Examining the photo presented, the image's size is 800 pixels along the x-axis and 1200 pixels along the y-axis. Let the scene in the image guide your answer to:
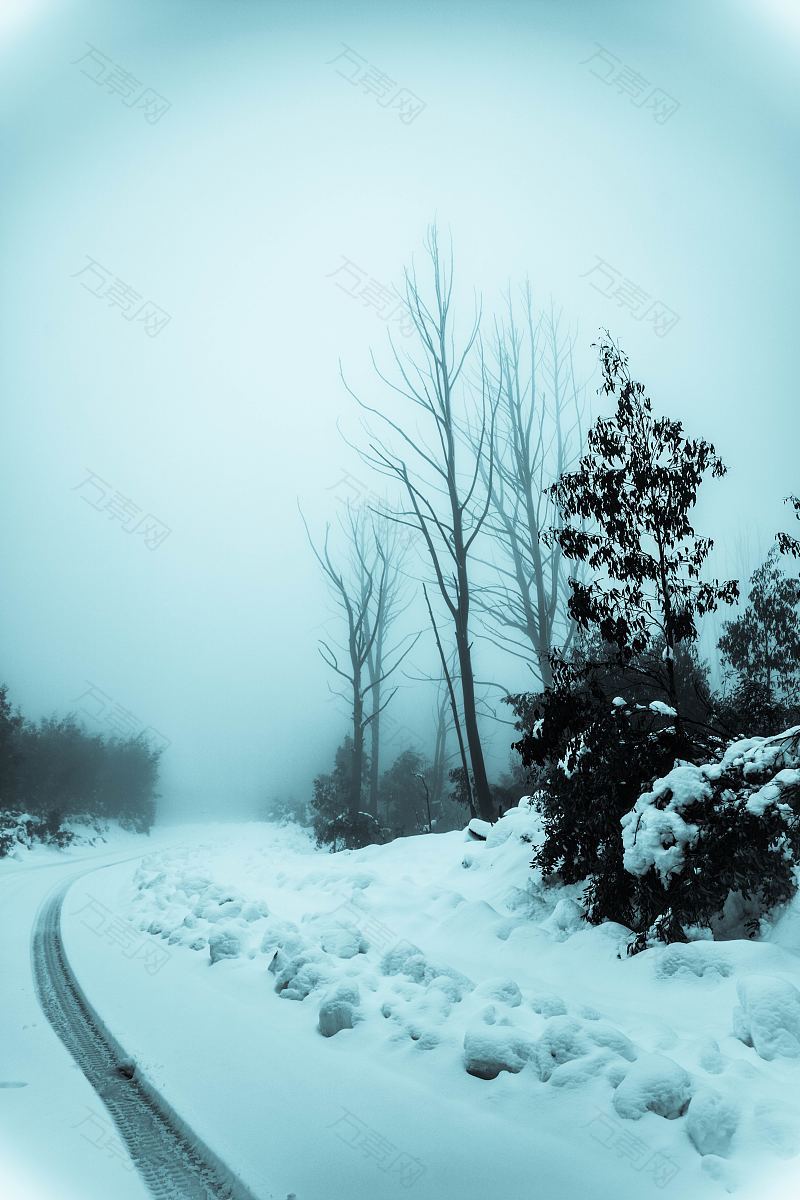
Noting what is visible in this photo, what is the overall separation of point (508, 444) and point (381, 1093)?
14.0 m

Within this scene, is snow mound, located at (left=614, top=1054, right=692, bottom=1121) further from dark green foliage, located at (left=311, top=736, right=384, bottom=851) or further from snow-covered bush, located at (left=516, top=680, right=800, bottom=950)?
dark green foliage, located at (left=311, top=736, right=384, bottom=851)

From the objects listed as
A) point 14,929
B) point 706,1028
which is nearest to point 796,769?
point 706,1028

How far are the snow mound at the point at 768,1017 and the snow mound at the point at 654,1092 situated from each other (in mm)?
611

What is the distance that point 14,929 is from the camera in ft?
18.8

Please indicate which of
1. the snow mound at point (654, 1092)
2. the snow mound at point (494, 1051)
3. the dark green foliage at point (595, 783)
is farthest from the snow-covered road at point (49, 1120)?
the dark green foliage at point (595, 783)

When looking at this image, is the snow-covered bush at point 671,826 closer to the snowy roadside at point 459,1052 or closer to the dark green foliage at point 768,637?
the snowy roadside at point 459,1052

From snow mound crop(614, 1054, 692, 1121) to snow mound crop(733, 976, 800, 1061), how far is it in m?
0.61

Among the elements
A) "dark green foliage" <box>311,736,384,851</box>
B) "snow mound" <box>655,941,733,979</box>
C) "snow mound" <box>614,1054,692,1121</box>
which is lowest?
"dark green foliage" <box>311,736,384,851</box>

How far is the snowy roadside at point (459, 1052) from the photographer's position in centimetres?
195

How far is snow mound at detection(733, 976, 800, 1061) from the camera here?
2.66 m

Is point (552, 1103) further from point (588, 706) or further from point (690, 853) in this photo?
point (588, 706)

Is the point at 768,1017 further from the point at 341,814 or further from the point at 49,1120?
the point at 341,814

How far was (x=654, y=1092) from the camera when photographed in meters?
2.22

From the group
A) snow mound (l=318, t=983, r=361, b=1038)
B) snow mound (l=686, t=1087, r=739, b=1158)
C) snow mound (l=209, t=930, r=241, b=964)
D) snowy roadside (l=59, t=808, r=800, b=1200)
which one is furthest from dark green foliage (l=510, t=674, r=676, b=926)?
snow mound (l=686, t=1087, r=739, b=1158)
